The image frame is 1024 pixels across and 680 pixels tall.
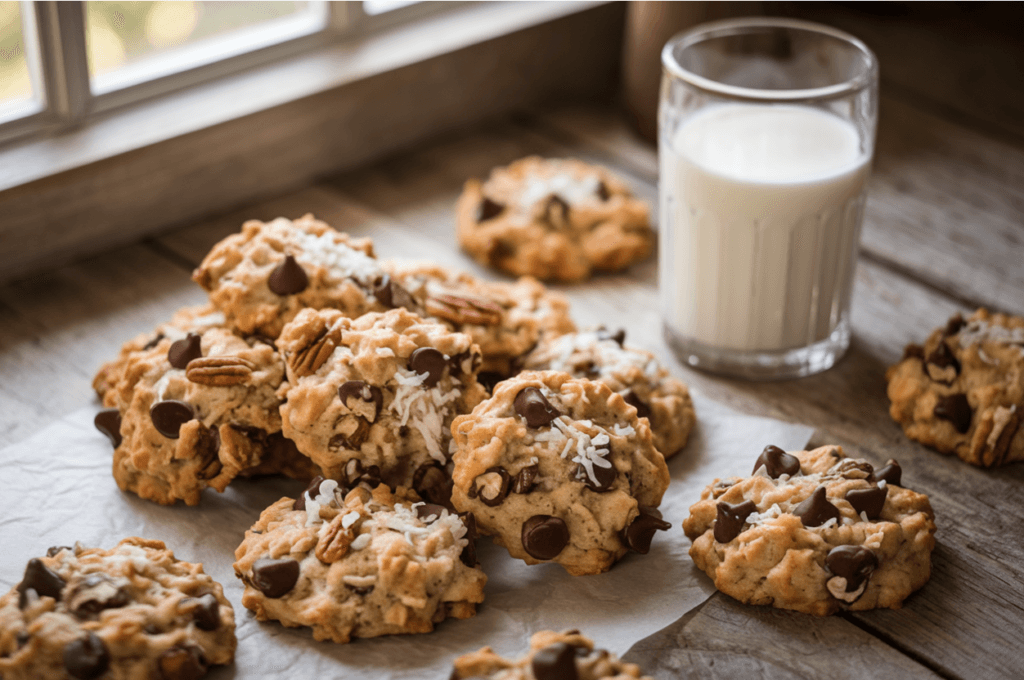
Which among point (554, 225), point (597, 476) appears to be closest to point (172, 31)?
point (554, 225)

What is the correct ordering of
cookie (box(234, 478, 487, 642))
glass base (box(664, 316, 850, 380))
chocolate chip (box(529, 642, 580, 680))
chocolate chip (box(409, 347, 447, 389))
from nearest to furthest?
chocolate chip (box(529, 642, 580, 680)) < cookie (box(234, 478, 487, 642)) < chocolate chip (box(409, 347, 447, 389)) < glass base (box(664, 316, 850, 380))

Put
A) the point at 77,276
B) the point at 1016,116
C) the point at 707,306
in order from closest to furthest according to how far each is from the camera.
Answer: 1. the point at 707,306
2. the point at 77,276
3. the point at 1016,116

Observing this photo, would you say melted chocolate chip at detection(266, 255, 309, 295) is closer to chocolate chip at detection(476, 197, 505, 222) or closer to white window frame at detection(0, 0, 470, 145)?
chocolate chip at detection(476, 197, 505, 222)

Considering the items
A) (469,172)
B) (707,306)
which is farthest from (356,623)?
(469,172)

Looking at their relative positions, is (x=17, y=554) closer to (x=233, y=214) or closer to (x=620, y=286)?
(x=233, y=214)

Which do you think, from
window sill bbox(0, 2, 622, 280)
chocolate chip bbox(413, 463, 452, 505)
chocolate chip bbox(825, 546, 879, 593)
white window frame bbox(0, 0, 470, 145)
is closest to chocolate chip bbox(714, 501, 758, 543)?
chocolate chip bbox(825, 546, 879, 593)

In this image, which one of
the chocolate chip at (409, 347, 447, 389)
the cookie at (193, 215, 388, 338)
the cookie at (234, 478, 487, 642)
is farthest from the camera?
the cookie at (193, 215, 388, 338)
